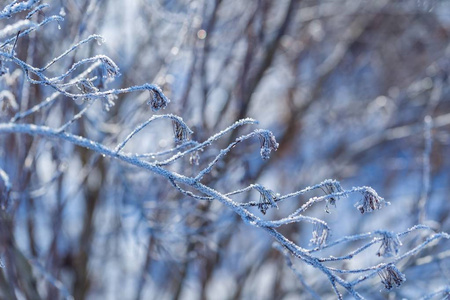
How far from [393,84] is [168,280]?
324 cm

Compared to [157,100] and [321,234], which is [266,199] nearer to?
[321,234]

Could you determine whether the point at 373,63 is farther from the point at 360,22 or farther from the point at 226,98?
the point at 226,98

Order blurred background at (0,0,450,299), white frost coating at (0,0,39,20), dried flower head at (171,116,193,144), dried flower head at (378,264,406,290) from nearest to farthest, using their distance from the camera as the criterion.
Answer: white frost coating at (0,0,39,20) → dried flower head at (378,264,406,290) → dried flower head at (171,116,193,144) → blurred background at (0,0,450,299)

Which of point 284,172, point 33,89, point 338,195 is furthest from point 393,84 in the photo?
point 338,195

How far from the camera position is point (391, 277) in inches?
75.7

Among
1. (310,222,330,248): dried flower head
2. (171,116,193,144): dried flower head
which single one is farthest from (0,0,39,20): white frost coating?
(310,222,330,248): dried flower head

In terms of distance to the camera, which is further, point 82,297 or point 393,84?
point 393,84

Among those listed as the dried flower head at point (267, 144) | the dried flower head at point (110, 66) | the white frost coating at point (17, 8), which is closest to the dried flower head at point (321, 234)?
the dried flower head at point (267, 144)

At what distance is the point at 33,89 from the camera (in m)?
3.88

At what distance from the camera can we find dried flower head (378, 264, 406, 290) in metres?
1.90

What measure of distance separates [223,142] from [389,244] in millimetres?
2954

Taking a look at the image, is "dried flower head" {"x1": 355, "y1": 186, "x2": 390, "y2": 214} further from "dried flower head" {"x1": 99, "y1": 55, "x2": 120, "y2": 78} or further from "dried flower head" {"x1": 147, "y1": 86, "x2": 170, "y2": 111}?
"dried flower head" {"x1": 99, "y1": 55, "x2": 120, "y2": 78}

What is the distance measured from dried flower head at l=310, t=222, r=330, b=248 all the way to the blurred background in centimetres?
138

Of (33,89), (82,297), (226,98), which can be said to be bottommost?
(82,297)
